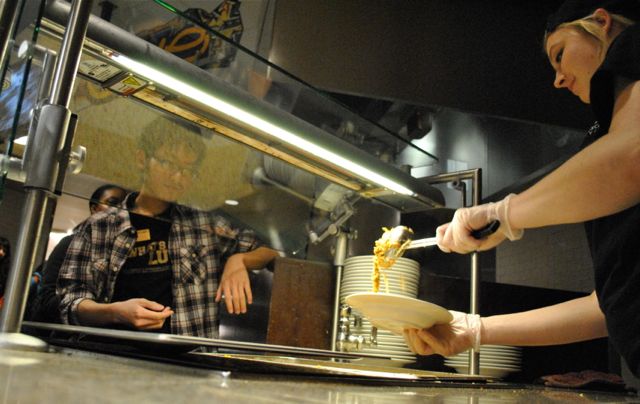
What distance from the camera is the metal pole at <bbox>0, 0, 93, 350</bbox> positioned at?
773 mm

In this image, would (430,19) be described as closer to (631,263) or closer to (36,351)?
(631,263)

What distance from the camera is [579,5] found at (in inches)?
54.5

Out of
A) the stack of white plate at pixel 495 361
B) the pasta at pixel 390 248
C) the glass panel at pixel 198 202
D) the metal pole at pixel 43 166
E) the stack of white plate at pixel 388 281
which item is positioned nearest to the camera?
the metal pole at pixel 43 166

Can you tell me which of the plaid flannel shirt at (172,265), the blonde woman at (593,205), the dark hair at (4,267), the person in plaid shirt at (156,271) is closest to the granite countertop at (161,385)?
the blonde woman at (593,205)

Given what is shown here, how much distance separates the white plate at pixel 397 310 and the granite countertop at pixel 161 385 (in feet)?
1.65

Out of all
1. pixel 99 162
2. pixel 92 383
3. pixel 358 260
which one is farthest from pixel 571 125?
pixel 92 383

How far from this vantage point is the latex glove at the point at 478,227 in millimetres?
1292

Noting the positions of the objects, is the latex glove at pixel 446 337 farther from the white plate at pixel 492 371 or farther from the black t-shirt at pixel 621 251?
the white plate at pixel 492 371

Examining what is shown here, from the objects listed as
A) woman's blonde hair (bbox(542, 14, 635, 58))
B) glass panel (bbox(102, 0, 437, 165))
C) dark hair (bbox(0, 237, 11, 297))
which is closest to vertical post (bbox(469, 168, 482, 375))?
glass panel (bbox(102, 0, 437, 165))

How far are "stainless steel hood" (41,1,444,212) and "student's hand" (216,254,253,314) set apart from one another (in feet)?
2.19

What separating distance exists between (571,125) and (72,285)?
2665 millimetres

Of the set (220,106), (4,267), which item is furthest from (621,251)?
(4,267)

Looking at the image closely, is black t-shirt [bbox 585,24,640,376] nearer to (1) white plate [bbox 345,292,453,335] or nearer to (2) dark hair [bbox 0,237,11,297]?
(1) white plate [bbox 345,292,453,335]

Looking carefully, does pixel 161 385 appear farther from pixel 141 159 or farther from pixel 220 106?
pixel 141 159
